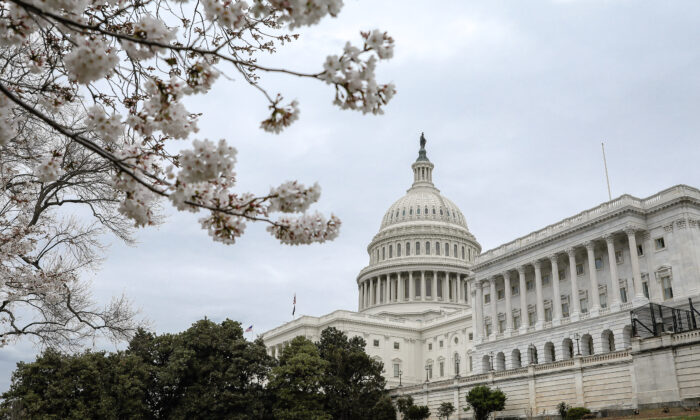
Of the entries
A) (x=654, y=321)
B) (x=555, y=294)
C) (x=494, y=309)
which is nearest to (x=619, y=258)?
(x=555, y=294)

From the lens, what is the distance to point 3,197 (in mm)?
19953

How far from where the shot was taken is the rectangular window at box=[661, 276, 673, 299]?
6450cm

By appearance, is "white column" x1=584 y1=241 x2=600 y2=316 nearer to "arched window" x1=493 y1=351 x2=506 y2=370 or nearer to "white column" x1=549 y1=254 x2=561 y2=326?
"white column" x1=549 y1=254 x2=561 y2=326

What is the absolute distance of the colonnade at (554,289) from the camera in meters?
67.7

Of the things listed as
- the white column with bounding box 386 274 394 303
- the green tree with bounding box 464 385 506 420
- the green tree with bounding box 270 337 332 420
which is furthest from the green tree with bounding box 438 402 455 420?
the white column with bounding box 386 274 394 303

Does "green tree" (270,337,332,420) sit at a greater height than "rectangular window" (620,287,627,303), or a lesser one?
→ lesser

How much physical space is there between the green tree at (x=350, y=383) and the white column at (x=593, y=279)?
975 inches

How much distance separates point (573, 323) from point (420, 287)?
5892 cm

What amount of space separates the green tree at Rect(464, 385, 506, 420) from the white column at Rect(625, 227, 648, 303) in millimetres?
18831

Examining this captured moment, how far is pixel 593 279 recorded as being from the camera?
70750mm

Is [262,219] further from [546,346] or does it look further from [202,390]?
[546,346]

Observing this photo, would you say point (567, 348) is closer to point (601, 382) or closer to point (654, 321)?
point (601, 382)

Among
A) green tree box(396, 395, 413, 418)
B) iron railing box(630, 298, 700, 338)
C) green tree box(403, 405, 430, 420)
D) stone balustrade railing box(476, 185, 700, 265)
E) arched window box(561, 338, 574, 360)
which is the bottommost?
green tree box(403, 405, 430, 420)

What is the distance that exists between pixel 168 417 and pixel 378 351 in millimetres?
59610
